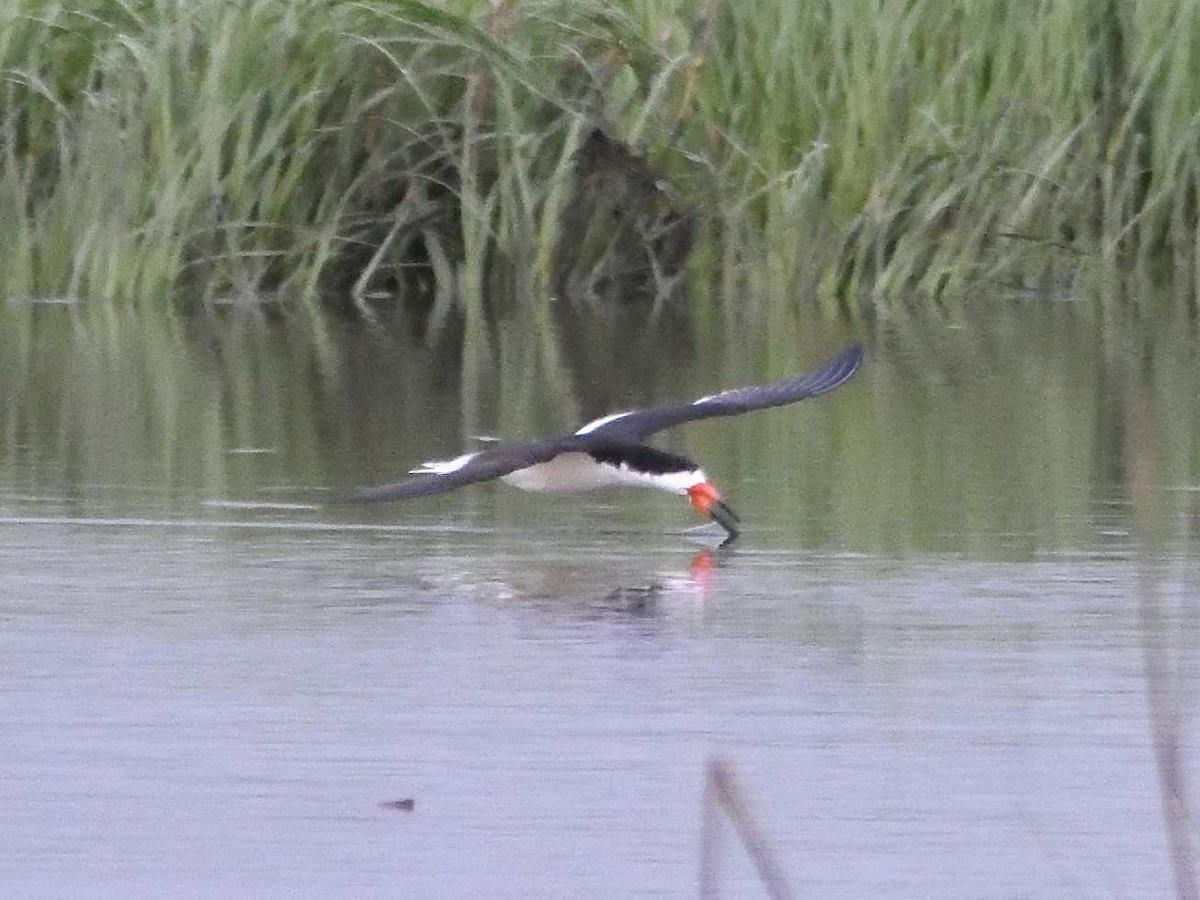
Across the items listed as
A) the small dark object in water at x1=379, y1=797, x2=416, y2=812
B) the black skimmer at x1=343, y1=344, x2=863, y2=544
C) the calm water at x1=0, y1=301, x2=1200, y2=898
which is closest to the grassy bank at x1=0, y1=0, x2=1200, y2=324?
the calm water at x1=0, y1=301, x2=1200, y2=898

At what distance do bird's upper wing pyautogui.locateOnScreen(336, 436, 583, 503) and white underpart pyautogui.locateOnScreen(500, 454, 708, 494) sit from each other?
0.15 meters

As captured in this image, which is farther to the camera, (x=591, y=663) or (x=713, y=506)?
(x=713, y=506)

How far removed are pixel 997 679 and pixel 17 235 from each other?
9.09 meters

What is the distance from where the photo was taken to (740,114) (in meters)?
14.3

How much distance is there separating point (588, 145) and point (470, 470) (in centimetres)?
762

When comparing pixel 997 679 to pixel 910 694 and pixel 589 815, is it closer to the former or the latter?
pixel 910 694

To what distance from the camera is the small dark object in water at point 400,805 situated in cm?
448

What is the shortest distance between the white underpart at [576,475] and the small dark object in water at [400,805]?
275cm

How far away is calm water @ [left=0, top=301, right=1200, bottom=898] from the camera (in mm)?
4238

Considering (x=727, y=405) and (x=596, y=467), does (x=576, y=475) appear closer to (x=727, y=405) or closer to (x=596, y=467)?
(x=596, y=467)

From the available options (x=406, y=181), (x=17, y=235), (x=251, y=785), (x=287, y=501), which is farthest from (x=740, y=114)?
(x=251, y=785)

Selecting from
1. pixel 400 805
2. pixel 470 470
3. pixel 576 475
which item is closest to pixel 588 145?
pixel 576 475

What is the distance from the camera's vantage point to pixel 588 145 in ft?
46.7

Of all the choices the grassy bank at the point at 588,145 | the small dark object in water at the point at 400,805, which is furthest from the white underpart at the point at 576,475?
the grassy bank at the point at 588,145
